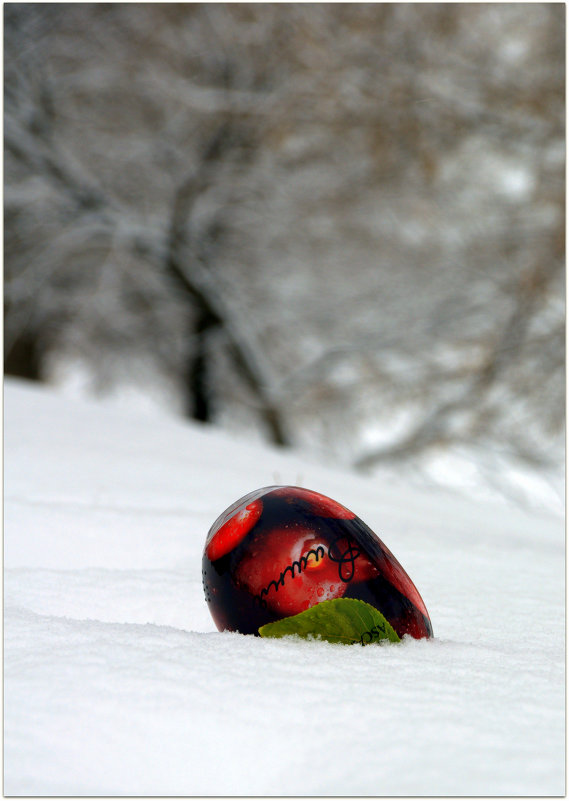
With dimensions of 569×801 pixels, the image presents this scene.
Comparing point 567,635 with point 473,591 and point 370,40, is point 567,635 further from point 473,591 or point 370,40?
point 370,40

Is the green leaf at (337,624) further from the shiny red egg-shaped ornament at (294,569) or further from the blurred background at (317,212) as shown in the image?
the blurred background at (317,212)

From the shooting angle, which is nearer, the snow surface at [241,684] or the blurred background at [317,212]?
the snow surface at [241,684]

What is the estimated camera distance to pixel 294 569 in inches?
38.4

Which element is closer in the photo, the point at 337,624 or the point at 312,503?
the point at 337,624

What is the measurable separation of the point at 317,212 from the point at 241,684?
4.54m

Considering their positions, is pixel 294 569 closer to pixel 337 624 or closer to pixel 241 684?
pixel 337 624

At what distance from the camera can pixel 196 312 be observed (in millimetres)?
5207

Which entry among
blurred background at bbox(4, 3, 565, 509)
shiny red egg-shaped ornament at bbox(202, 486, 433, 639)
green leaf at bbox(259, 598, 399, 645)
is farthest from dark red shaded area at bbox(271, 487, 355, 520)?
blurred background at bbox(4, 3, 565, 509)

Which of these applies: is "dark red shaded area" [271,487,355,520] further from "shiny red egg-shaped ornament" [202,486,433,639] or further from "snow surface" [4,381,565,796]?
"snow surface" [4,381,565,796]

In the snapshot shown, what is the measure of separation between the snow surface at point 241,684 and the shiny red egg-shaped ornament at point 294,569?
5 cm

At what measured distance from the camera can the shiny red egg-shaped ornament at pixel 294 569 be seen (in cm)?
97

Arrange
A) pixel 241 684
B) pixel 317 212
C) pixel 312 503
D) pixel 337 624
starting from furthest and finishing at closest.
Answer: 1. pixel 317 212
2. pixel 312 503
3. pixel 337 624
4. pixel 241 684

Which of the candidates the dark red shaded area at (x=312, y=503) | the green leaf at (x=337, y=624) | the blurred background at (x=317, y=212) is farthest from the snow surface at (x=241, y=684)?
the blurred background at (x=317, y=212)

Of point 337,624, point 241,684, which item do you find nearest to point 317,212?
point 337,624
